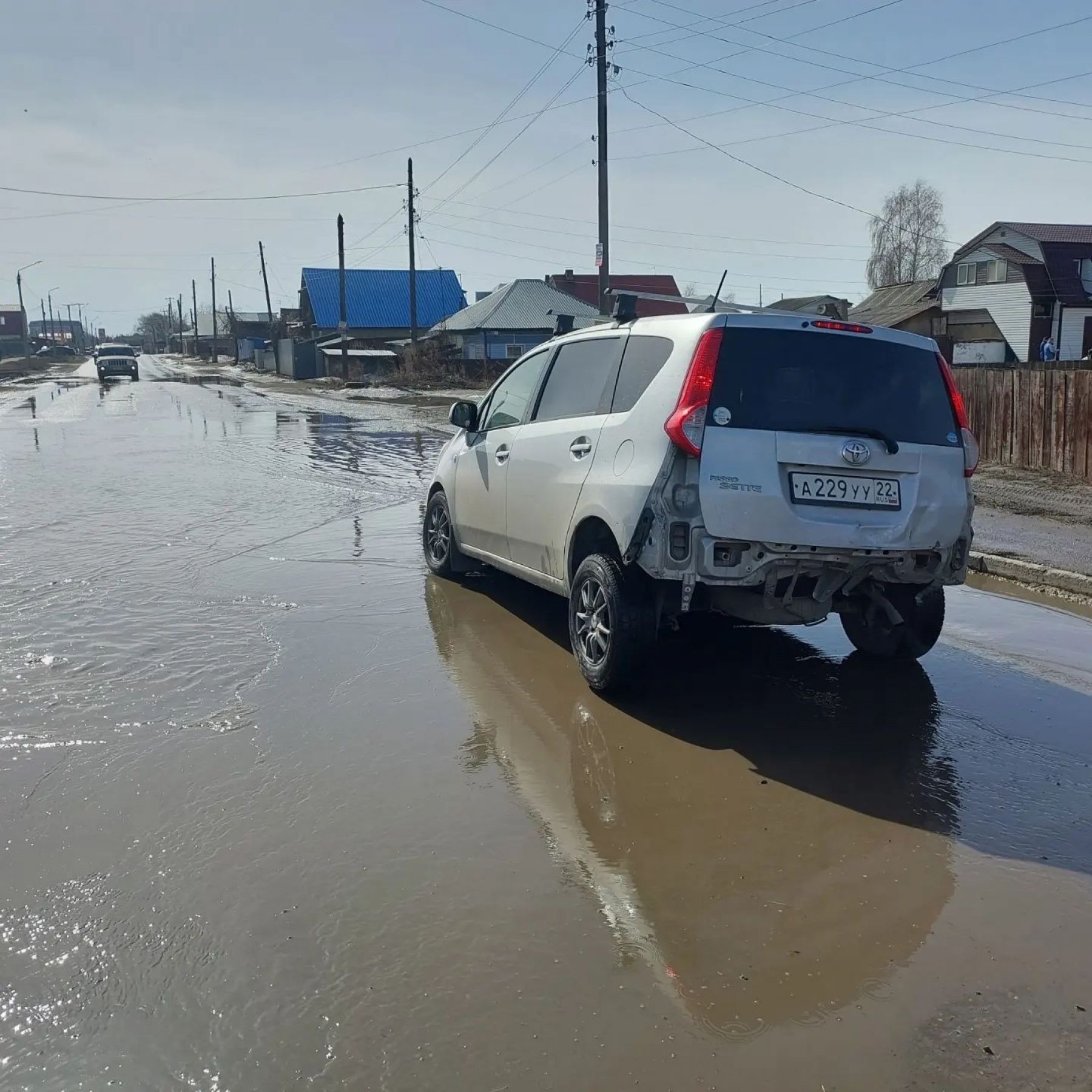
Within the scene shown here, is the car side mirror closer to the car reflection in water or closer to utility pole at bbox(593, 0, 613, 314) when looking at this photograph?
the car reflection in water

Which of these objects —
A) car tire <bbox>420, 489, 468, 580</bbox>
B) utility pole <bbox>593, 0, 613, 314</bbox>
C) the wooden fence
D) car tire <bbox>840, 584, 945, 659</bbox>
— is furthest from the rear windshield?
utility pole <bbox>593, 0, 613, 314</bbox>

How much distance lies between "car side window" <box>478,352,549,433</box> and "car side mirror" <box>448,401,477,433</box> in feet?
0.28

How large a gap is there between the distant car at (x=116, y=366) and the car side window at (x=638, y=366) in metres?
53.3

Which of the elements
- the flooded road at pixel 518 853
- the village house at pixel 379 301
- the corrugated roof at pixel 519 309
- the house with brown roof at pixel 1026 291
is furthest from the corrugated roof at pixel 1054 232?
the flooded road at pixel 518 853

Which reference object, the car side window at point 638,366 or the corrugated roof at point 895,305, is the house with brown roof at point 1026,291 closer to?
the corrugated roof at point 895,305

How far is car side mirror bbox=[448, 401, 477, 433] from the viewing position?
772 centimetres

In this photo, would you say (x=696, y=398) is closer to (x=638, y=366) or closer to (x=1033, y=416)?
(x=638, y=366)

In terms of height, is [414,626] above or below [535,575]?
below

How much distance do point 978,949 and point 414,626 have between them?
14.2 feet

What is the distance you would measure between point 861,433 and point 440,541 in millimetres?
3929

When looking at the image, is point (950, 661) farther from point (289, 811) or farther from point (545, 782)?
point (289, 811)

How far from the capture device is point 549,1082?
261 centimetres

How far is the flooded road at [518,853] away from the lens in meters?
2.77

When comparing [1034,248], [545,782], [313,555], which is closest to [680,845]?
[545,782]
